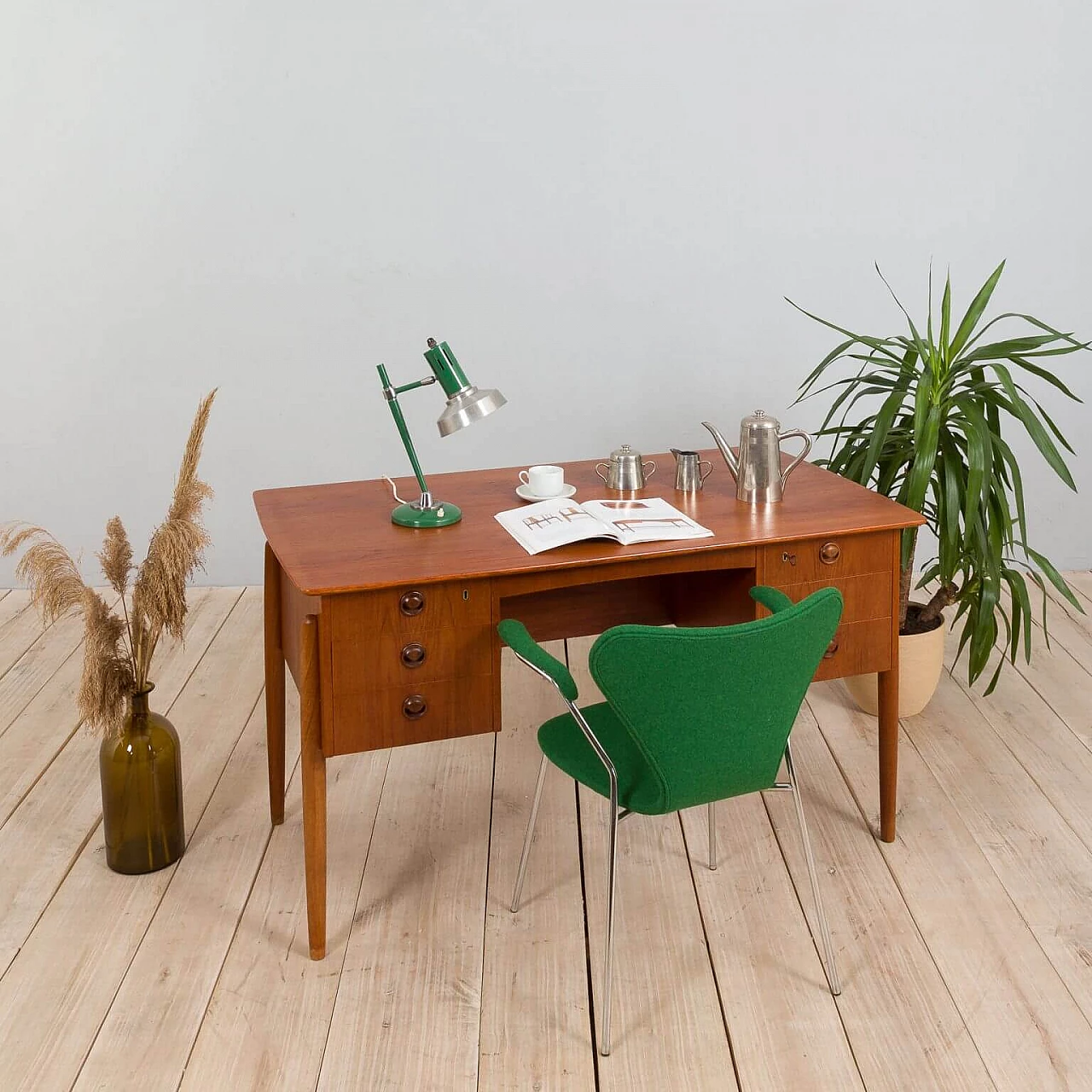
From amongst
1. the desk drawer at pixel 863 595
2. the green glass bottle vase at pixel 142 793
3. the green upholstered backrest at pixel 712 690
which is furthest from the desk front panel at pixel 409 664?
the desk drawer at pixel 863 595

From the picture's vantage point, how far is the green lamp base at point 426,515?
2.37 m

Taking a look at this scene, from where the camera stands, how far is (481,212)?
13.2 feet

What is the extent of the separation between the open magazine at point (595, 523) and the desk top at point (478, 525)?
2 cm

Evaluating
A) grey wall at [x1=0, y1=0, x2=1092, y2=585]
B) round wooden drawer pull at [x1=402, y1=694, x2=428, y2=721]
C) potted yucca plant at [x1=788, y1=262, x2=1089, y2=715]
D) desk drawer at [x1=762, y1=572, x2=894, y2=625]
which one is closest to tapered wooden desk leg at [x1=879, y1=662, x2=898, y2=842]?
desk drawer at [x1=762, y1=572, x2=894, y2=625]

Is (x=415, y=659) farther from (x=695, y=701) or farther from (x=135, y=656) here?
(x=135, y=656)

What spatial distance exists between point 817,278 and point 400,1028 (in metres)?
3.02

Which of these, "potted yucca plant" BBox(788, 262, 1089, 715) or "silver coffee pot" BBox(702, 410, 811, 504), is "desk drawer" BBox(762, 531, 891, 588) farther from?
"potted yucca plant" BBox(788, 262, 1089, 715)

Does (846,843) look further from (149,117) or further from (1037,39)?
(149,117)

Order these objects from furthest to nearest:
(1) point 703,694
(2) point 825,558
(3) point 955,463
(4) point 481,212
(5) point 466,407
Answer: (4) point 481,212
(3) point 955,463
(2) point 825,558
(5) point 466,407
(1) point 703,694

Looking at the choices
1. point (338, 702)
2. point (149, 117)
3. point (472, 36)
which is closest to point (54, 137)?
point (149, 117)

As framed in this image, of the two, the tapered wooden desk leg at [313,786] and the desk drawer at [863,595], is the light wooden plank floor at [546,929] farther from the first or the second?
the desk drawer at [863,595]

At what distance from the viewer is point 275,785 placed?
2650 mm

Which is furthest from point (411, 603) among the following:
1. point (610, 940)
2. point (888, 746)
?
point (888, 746)

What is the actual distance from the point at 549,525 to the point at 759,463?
1.70 feet
